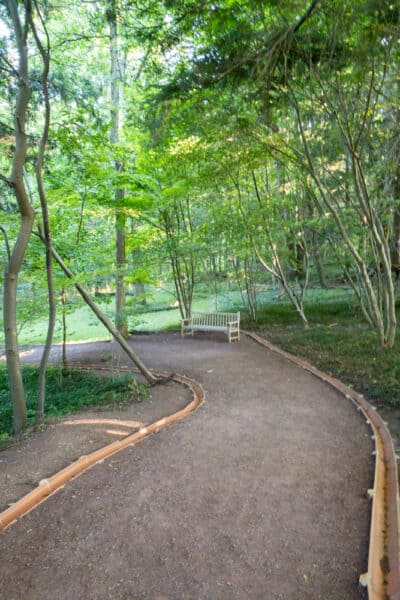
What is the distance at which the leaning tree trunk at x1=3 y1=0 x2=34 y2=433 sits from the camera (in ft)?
13.4

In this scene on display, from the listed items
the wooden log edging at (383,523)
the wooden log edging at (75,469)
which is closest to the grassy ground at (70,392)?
the wooden log edging at (75,469)

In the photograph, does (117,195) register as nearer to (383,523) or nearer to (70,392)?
(70,392)

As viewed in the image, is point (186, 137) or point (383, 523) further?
point (186, 137)

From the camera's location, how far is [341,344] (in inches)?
314

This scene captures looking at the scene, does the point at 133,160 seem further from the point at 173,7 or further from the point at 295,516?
the point at 295,516

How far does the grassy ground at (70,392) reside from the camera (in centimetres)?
593

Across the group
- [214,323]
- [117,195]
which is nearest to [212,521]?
[214,323]

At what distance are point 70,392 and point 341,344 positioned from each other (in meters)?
6.07

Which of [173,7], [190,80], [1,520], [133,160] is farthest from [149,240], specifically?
[1,520]

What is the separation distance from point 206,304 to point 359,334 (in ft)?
34.1

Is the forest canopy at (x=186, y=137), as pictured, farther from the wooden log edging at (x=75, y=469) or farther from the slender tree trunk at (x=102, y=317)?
the wooden log edging at (x=75, y=469)

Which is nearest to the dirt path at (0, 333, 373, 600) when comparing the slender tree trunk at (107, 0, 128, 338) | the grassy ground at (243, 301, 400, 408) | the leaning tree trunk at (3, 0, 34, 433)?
the grassy ground at (243, 301, 400, 408)

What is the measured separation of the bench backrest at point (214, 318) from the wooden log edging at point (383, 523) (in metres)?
5.82

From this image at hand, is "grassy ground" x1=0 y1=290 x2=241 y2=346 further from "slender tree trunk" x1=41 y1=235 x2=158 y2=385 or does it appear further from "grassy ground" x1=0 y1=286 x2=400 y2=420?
"slender tree trunk" x1=41 y1=235 x2=158 y2=385
